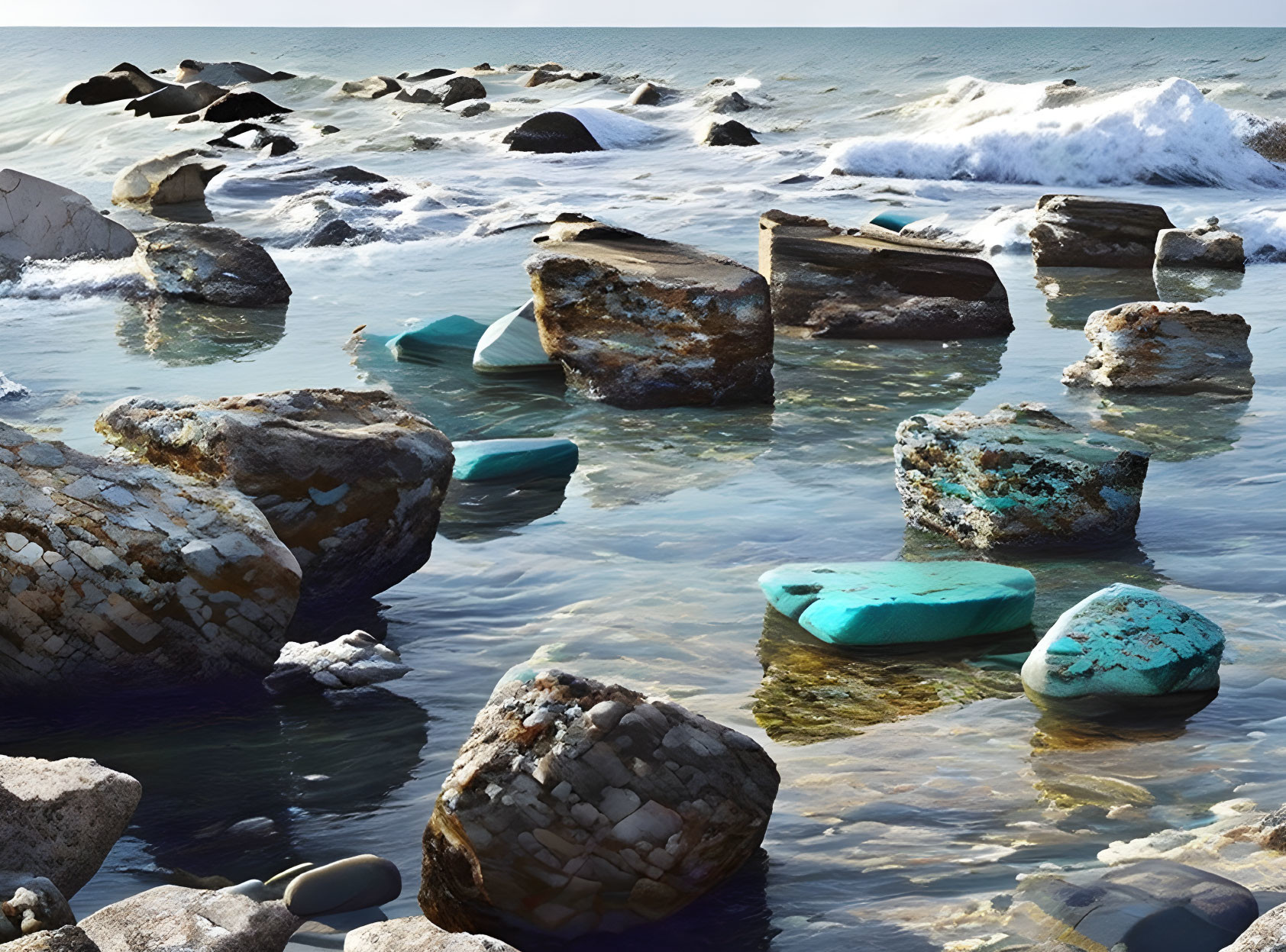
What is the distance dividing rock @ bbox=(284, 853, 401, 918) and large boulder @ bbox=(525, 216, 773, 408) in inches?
143

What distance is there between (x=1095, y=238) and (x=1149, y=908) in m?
7.84

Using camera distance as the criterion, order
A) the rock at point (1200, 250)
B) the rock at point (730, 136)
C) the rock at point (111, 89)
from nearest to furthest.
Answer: the rock at point (1200, 250) < the rock at point (730, 136) < the rock at point (111, 89)

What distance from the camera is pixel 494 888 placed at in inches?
84.8

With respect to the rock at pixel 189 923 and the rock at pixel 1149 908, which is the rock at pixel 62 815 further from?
the rock at pixel 1149 908

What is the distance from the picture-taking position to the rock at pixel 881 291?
7.05 metres

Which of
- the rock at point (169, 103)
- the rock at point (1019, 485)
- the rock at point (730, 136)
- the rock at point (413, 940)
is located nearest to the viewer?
the rock at point (413, 940)

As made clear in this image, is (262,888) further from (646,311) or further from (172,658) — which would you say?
(646,311)

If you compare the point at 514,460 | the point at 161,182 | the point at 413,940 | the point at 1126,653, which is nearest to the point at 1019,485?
the point at 1126,653

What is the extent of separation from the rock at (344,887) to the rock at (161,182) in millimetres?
12049

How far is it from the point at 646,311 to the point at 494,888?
3.96 m

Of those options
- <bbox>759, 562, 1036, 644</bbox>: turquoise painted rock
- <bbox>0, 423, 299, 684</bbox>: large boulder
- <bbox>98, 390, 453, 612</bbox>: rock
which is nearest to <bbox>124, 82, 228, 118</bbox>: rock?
<bbox>98, 390, 453, 612</bbox>: rock

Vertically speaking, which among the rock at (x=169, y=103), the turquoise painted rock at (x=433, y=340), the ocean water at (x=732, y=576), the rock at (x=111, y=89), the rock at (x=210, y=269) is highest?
the rock at (x=111, y=89)

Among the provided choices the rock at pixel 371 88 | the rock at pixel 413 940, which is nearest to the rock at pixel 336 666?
the rock at pixel 413 940

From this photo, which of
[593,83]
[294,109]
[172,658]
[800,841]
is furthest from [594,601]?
[593,83]
